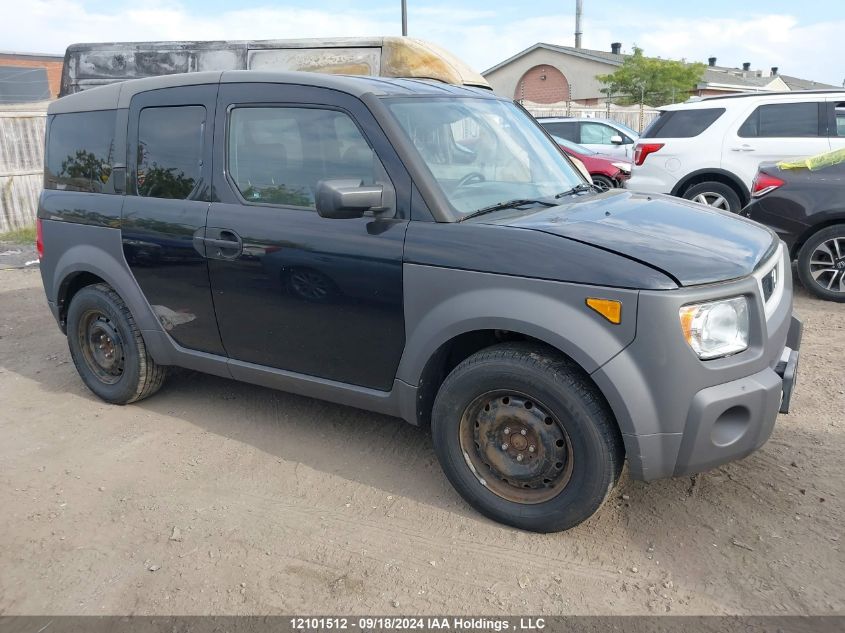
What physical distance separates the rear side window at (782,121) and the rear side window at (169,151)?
7335mm

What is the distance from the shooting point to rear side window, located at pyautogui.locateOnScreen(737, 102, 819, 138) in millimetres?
8648

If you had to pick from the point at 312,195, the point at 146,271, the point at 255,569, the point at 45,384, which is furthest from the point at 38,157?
the point at 255,569

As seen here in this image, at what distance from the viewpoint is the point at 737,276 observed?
2.78 m

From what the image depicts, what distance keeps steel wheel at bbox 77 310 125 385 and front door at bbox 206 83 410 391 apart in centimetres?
107

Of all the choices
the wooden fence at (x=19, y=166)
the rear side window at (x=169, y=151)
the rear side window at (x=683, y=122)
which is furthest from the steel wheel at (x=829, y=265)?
the wooden fence at (x=19, y=166)

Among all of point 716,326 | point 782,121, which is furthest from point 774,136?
point 716,326

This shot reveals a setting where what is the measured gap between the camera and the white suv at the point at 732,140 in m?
8.59

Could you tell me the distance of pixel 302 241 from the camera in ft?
11.4

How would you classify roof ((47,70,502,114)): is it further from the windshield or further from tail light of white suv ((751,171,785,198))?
tail light of white suv ((751,171,785,198))

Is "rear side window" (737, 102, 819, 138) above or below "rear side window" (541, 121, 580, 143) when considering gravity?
below

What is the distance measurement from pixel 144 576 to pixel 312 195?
6.14 feet

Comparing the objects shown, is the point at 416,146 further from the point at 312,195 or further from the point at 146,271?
the point at 146,271

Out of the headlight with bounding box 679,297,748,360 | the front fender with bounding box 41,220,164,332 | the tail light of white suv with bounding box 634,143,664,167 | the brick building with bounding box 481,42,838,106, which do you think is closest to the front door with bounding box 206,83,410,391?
the front fender with bounding box 41,220,164,332

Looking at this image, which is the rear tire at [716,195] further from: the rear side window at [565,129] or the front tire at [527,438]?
the front tire at [527,438]
